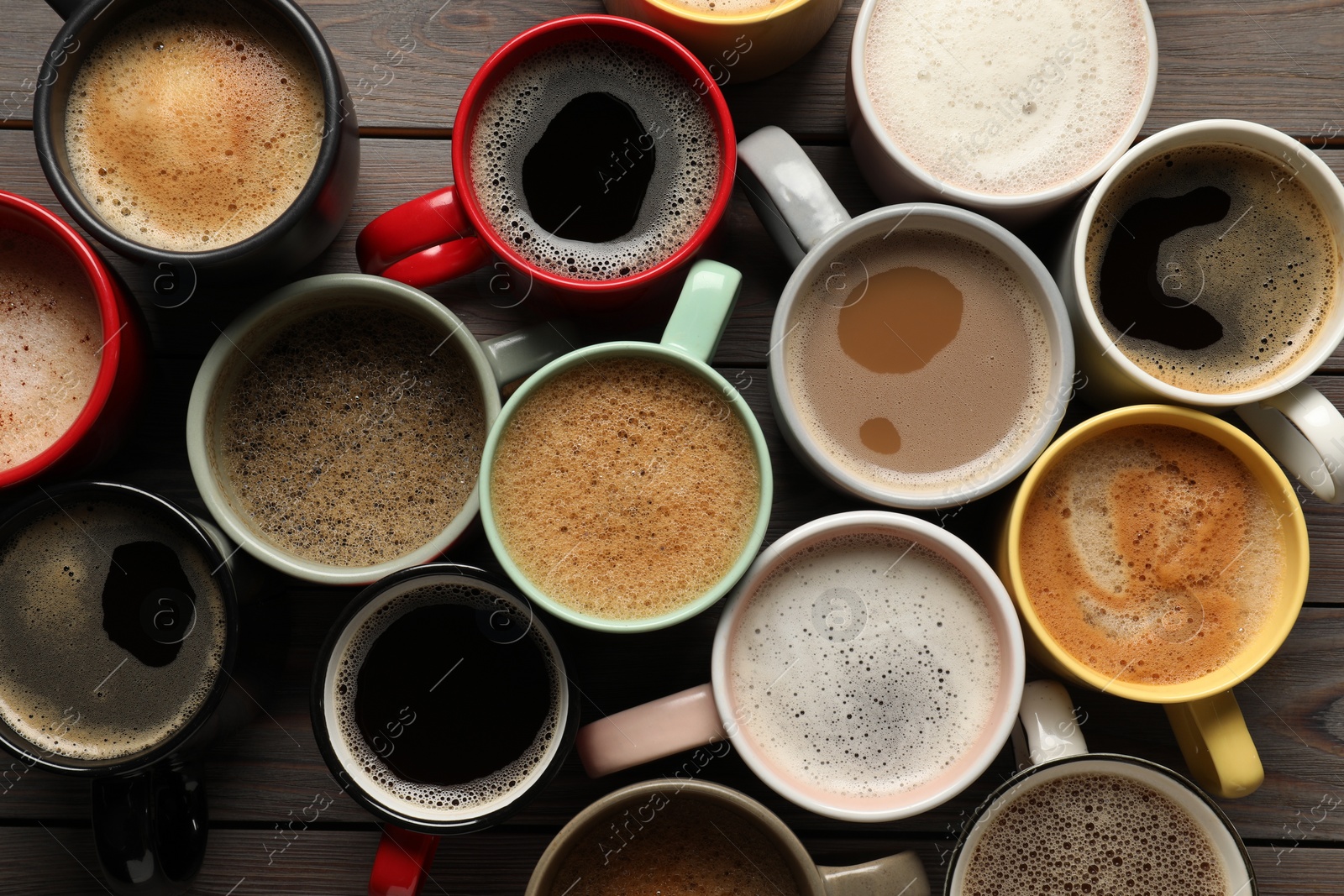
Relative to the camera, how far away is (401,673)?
3.83 ft

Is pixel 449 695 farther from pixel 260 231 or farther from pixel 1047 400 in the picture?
pixel 1047 400

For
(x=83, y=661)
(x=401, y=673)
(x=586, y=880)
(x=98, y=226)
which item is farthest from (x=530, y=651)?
(x=98, y=226)

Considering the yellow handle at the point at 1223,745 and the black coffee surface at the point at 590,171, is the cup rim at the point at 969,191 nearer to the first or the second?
the black coffee surface at the point at 590,171

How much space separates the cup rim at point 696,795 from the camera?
3.47 feet

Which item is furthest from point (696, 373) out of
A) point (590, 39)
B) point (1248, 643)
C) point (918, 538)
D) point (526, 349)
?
point (1248, 643)

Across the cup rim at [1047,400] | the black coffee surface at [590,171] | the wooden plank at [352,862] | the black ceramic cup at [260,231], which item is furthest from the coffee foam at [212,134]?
the wooden plank at [352,862]

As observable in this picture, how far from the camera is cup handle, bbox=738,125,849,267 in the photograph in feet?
3.56

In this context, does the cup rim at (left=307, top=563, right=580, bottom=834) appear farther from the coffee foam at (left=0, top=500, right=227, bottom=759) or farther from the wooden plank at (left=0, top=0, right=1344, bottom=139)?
the wooden plank at (left=0, top=0, right=1344, bottom=139)

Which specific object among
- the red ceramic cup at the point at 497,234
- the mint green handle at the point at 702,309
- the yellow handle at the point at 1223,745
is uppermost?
the red ceramic cup at the point at 497,234

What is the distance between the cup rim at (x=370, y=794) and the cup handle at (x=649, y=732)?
0.03 metres

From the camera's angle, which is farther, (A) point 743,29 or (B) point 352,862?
(B) point 352,862

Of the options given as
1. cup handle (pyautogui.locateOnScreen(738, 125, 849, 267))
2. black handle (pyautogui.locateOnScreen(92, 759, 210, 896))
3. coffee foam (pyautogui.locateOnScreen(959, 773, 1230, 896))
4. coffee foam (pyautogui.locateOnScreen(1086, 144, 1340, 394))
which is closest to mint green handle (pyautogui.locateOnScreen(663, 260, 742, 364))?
cup handle (pyautogui.locateOnScreen(738, 125, 849, 267))

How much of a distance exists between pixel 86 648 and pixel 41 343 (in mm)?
396

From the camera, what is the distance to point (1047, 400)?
43.1 inches
